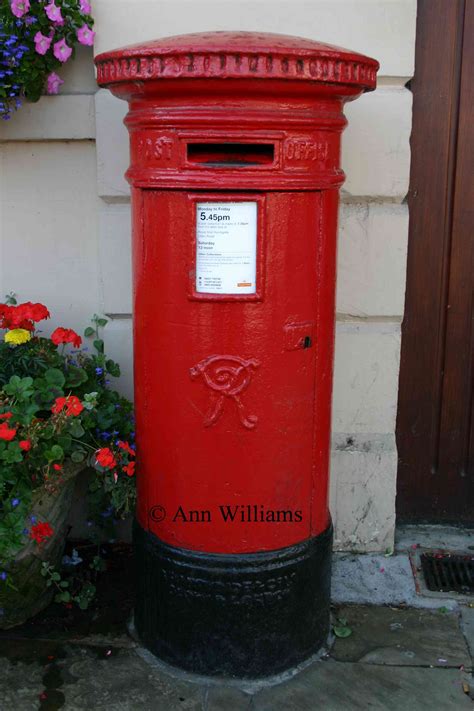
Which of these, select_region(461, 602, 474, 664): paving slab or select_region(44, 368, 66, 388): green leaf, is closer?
select_region(44, 368, 66, 388): green leaf

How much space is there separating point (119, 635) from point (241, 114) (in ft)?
6.22

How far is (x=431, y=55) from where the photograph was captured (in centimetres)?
333

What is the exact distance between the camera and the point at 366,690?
2.82m

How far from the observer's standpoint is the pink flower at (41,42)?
9.95 ft

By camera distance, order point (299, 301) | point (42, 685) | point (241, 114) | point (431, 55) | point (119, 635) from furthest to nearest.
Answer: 1. point (431, 55)
2. point (119, 635)
3. point (42, 685)
4. point (299, 301)
5. point (241, 114)

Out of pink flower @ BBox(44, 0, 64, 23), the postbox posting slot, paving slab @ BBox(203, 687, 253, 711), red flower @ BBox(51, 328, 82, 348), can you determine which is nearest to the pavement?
paving slab @ BBox(203, 687, 253, 711)

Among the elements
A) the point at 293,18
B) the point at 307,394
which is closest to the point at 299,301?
the point at 307,394

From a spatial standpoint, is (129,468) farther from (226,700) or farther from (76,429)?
(226,700)

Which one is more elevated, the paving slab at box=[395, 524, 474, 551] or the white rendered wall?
the white rendered wall

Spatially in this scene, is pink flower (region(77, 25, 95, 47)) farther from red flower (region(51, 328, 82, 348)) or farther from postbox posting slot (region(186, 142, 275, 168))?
red flower (region(51, 328, 82, 348))

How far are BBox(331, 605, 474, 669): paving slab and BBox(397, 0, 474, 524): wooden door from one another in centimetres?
66

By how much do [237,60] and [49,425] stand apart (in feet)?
4.22

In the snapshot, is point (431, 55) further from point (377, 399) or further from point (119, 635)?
point (119, 635)

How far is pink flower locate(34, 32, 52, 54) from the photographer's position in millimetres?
3031
